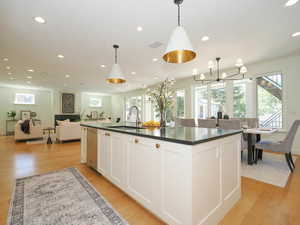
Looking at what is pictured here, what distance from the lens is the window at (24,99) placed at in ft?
27.1

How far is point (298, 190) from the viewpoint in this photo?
201cm

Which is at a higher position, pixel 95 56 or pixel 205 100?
pixel 95 56

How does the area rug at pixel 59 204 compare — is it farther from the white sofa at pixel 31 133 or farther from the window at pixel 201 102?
the window at pixel 201 102

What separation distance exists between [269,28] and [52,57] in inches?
210

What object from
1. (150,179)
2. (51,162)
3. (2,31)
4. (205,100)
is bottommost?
(51,162)

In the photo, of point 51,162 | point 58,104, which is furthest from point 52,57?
point 58,104

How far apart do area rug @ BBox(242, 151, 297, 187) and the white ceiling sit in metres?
2.77

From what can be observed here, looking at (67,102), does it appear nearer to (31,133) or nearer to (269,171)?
(31,133)

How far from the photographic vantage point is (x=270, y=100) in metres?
4.44

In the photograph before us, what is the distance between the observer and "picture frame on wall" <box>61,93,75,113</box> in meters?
9.52

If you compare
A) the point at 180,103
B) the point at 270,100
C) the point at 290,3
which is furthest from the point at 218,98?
the point at 290,3

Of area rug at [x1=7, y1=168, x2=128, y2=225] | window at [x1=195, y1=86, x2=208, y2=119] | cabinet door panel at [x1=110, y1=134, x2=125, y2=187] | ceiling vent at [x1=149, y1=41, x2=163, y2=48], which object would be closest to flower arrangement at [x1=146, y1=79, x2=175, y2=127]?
cabinet door panel at [x1=110, y1=134, x2=125, y2=187]

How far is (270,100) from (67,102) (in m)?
11.2

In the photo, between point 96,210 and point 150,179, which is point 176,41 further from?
point 96,210
